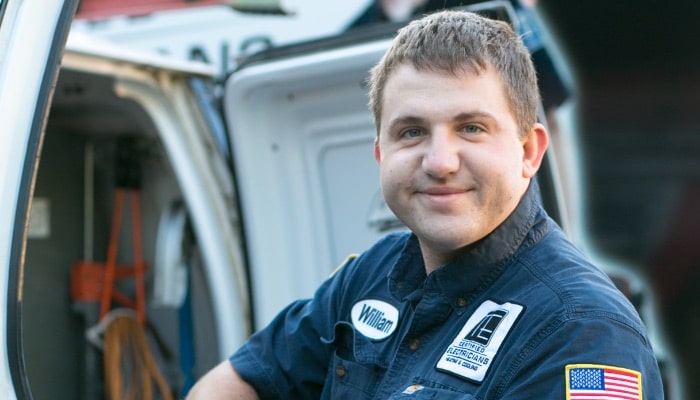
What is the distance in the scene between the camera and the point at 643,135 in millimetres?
2834

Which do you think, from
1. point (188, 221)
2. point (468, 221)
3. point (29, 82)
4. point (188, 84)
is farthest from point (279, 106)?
point (468, 221)

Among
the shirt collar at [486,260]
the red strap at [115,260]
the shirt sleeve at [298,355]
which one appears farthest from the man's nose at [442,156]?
the red strap at [115,260]

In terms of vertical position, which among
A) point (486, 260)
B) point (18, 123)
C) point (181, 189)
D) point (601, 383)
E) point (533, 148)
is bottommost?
point (601, 383)

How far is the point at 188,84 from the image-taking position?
2.92 metres

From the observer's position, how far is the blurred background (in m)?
2.77

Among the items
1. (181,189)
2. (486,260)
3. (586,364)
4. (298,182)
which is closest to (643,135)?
(298,182)

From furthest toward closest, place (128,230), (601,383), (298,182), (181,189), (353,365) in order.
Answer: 1. (128,230)
2. (181,189)
3. (298,182)
4. (353,365)
5. (601,383)

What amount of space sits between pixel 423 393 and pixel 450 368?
0.05 metres

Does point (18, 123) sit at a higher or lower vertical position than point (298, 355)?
higher

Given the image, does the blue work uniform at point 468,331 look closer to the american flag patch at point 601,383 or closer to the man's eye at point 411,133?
the american flag patch at point 601,383

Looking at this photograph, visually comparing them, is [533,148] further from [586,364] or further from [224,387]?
[224,387]

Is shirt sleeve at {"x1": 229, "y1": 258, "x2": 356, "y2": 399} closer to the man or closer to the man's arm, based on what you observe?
the man's arm

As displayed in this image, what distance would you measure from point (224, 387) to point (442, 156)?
662 mm

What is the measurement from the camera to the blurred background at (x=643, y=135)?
2.77 metres
